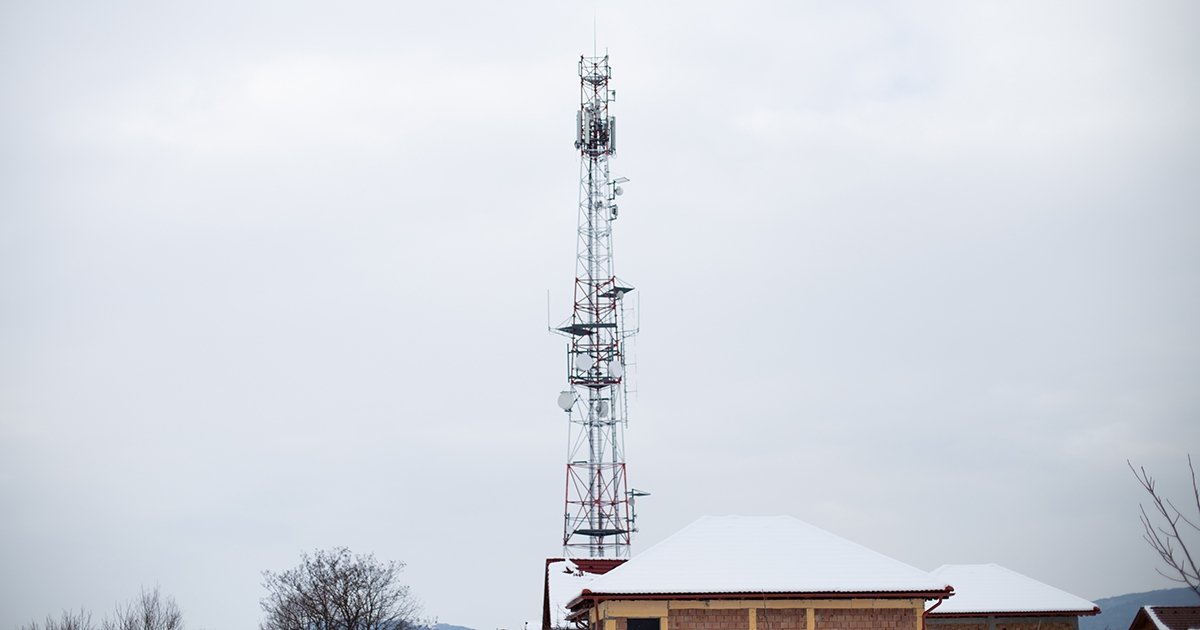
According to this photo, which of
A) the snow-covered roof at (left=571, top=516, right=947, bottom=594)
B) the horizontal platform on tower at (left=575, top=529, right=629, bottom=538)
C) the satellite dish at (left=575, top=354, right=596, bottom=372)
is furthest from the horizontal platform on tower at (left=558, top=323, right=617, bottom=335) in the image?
the snow-covered roof at (left=571, top=516, right=947, bottom=594)

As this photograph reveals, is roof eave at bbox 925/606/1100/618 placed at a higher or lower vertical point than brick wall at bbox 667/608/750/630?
higher

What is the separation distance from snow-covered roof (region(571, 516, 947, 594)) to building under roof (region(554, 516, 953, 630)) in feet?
0.08

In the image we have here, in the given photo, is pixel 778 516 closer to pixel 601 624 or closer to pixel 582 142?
pixel 601 624

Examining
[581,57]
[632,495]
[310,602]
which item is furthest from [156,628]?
[581,57]

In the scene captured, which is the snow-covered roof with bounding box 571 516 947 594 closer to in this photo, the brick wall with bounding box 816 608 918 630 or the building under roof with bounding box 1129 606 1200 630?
the brick wall with bounding box 816 608 918 630

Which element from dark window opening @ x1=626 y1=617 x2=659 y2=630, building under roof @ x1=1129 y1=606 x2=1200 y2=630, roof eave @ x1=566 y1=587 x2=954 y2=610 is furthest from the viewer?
building under roof @ x1=1129 y1=606 x2=1200 y2=630

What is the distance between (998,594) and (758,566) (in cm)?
1528

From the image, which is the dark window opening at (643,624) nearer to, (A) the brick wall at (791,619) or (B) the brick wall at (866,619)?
(A) the brick wall at (791,619)

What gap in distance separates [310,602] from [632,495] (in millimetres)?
14907

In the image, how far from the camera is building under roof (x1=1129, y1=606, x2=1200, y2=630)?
128ft

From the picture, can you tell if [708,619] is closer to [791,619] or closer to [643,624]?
[643,624]

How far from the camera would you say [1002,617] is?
3662 cm

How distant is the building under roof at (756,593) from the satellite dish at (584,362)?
1639 cm

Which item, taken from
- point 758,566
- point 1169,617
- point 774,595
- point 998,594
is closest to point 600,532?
point 998,594
